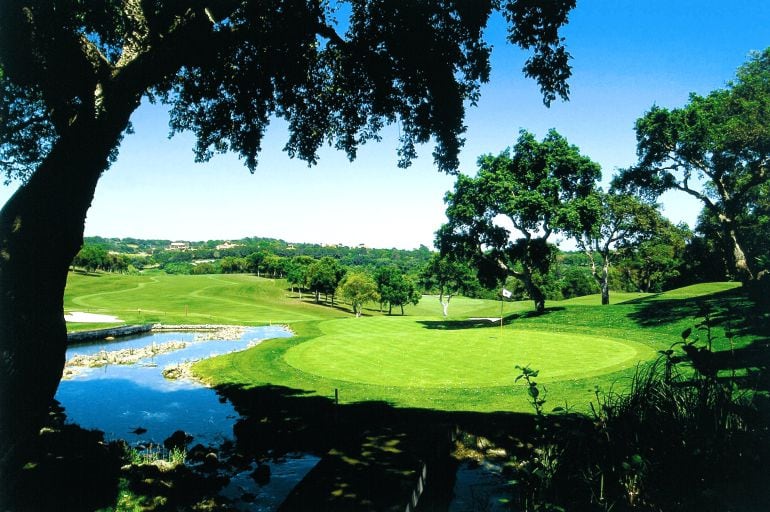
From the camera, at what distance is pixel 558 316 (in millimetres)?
30281

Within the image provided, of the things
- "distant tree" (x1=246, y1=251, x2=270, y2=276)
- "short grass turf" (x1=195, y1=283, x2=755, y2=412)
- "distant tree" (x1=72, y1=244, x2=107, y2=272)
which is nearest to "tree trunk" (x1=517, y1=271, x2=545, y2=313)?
"short grass turf" (x1=195, y1=283, x2=755, y2=412)

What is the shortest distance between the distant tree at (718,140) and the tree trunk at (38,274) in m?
31.3

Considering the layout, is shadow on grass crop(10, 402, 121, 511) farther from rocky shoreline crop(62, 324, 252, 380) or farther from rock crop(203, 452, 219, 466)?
rocky shoreline crop(62, 324, 252, 380)

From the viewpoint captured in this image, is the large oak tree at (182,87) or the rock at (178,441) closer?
the large oak tree at (182,87)

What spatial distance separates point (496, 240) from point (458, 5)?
2642 cm

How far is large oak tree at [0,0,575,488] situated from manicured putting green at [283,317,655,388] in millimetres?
7890

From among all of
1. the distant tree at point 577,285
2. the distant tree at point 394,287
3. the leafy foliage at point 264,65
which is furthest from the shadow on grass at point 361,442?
the distant tree at point 577,285

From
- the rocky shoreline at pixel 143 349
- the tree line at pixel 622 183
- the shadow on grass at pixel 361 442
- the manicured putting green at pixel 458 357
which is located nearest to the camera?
the shadow on grass at pixel 361 442

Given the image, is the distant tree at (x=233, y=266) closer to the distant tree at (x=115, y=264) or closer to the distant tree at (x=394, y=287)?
the distant tree at (x=115, y=264)

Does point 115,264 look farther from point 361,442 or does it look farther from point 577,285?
point 361,442

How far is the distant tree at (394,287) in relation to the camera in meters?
81.8

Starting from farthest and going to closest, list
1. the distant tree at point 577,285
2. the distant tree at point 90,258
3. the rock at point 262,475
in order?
the distant tree at point 90,258, the distant tree at point 577,285, the rock at point 262,475

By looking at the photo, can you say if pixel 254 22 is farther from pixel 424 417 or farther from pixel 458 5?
pixel 424 417

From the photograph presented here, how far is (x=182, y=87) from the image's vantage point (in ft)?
39.5
